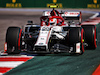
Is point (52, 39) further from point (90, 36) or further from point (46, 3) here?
point (46, 3)

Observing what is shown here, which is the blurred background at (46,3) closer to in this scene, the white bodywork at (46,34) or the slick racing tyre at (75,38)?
the white bodywork at (46,34)

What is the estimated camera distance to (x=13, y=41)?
8.77 m

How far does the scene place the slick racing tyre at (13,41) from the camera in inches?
345

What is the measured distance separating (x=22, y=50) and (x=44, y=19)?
2.34 metres

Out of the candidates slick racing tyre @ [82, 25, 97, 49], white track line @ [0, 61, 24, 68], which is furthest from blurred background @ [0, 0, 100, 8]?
white track line @ [0, 61, 24, 68]

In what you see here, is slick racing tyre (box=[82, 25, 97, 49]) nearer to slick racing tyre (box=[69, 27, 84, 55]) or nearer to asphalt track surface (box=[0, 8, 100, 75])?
asphalt track surface (box=[0, 8, 100, 75])

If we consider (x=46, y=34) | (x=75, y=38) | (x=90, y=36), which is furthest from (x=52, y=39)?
(x=90, y=36)

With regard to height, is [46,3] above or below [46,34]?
above

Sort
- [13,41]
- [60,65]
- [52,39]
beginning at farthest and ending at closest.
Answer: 1. [52,39]
2. [13,41]
3. [60,65]

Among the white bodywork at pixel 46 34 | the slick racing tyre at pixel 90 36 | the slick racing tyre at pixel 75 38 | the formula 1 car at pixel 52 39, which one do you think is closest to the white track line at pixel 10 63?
the formula 1 car at pixel 52 39

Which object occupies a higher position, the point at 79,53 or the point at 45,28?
the point at 45,28

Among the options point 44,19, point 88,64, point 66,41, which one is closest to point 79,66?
point 88,64

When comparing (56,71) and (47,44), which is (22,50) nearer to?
(47,44)

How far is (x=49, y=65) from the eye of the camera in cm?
768
